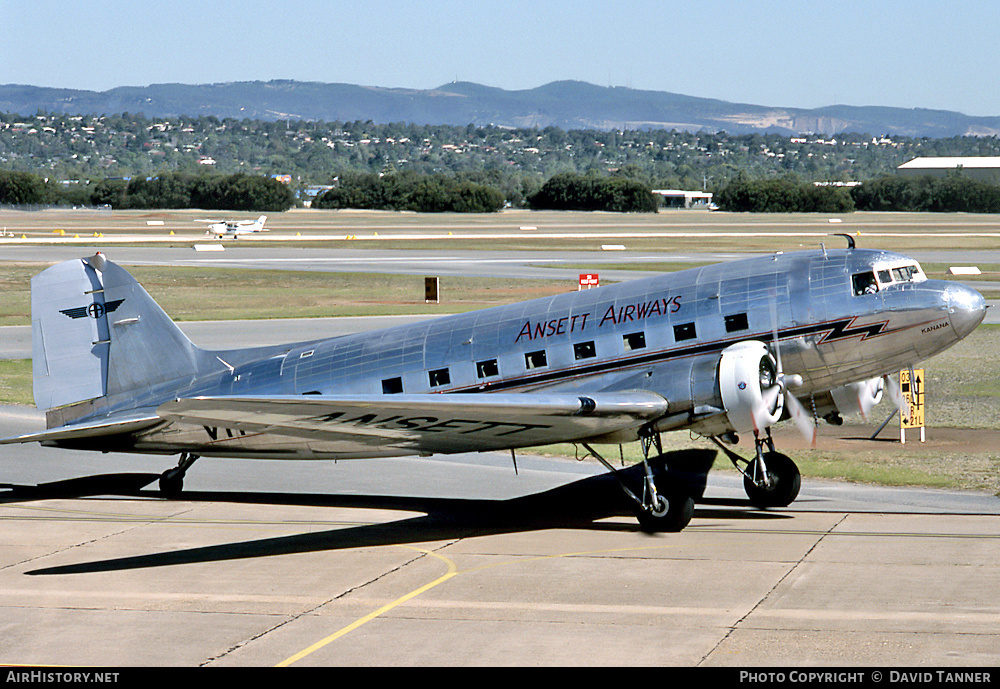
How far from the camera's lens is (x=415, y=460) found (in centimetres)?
2534

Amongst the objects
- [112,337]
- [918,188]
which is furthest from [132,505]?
[918,188]

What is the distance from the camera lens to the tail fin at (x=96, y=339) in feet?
68.3

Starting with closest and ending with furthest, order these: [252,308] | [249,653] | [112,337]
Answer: [249,653] → [112,337] → [252,308]

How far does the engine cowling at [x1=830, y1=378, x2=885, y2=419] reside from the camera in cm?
2008

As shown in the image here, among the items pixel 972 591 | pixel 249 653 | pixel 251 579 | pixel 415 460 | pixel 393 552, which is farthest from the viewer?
pixel 415 460

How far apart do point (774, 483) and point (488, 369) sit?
5.33m

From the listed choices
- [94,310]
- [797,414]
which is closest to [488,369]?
[797,414]

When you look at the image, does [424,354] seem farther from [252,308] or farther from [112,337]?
[252,308]

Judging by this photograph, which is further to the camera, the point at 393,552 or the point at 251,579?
the point at 393,552

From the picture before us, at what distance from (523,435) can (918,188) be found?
196 m

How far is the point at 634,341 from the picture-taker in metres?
18.8

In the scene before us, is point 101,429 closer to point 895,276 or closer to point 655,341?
point 655,341

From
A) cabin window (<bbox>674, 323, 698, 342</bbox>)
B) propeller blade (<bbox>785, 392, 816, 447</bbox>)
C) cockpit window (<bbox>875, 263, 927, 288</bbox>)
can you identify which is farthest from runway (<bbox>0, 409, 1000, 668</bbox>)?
cockpit window (<bbox>875, 263, 927, 288</bbox>)

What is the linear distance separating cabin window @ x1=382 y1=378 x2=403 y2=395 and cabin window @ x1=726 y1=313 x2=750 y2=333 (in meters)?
5.66
